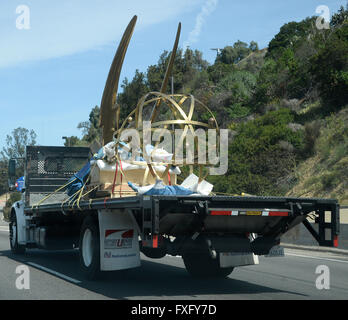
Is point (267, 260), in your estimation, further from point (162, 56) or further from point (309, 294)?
point (162, 56)

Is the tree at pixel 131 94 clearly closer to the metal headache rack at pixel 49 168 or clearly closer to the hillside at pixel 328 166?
the hillside at pixel 328 166

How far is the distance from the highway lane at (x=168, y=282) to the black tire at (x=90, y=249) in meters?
0.21

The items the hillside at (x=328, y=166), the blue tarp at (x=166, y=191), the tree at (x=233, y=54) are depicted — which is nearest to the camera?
the blue tarp at (x=166, y=191)

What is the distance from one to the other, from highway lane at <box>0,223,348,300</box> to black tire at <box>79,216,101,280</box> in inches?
8.3

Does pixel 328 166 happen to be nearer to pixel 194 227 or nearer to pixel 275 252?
pixel 275 252

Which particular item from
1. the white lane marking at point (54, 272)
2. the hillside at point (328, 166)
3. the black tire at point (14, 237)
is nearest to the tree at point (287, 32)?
the hillside at point (328, 166)

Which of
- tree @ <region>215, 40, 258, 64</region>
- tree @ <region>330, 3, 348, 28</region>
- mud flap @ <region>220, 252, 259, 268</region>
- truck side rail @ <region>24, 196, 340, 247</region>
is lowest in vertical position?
mud flap @ <region>220, 252, 259, 268</region>

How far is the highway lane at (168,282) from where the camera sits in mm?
9000

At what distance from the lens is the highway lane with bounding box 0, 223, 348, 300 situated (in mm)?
9000

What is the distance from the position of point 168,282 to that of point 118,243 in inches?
60.9

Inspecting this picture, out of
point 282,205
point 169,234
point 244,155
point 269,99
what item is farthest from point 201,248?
point 269,99

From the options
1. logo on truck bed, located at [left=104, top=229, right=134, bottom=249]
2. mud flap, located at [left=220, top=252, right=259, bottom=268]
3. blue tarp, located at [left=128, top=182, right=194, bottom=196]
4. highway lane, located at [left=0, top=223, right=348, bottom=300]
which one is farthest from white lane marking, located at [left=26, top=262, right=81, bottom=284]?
mud flap, located at [left=220, top=252, right=259, bottom=268]

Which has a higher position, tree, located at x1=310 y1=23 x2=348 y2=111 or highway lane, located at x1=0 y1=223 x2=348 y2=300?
tree, located at x1=310 y1=23 x2=348 y2=111

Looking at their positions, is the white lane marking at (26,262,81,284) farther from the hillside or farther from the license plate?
the hillside
